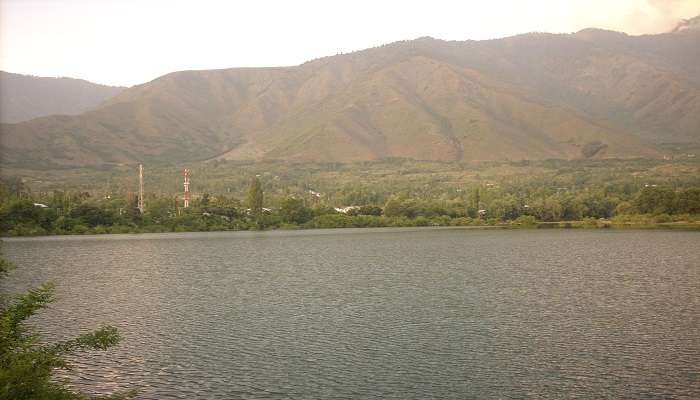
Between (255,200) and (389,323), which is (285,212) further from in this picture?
(389,323)

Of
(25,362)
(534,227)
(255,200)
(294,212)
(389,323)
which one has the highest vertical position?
(255,200)

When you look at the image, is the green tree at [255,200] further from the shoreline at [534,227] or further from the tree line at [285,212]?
the shoreline at [534,227]

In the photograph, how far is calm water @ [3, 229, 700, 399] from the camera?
31.8m

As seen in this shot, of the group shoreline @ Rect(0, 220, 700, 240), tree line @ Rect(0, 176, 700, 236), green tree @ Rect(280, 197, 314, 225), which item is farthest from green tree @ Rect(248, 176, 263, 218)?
green tree @ Rect(280, 197, 314, 225)

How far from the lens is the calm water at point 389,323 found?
3183 centimetres

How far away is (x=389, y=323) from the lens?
46.3 m

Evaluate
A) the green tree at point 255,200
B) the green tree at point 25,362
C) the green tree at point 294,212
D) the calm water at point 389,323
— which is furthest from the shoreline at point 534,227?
the green tree at point 25,362

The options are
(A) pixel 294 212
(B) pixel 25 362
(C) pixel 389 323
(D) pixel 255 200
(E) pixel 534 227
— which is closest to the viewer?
(B) pixel 25 362

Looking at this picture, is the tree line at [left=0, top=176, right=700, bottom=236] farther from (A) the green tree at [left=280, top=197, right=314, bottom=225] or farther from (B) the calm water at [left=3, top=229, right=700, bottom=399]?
(B) the calm water at [left=3, top=229, right=700, bottom=399]

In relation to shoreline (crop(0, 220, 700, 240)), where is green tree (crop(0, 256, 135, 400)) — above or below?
above

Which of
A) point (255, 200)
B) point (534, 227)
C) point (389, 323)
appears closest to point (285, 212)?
point (255, 200)

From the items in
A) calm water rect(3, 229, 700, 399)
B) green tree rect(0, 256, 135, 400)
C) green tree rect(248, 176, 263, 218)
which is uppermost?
green tree rect(248, 176, 263, 218)

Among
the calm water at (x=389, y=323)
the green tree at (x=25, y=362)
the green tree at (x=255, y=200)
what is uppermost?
the green tree at (x=255, y=200)

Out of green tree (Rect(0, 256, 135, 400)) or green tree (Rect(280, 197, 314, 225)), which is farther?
green tree (Rect(280, 197, 314, 225))
